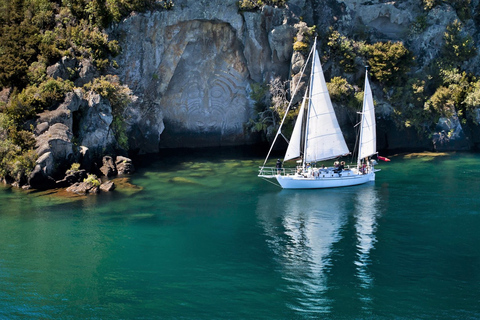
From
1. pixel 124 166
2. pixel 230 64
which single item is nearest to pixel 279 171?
pixel 124 166

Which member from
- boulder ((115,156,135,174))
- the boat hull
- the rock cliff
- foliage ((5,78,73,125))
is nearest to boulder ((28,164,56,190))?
foliage ((5,78,73,125))

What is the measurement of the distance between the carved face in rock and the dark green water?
17185mm

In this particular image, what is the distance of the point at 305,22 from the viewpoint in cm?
5869

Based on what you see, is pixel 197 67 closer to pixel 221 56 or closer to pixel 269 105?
pixel 221 56

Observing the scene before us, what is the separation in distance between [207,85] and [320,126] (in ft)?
69.2

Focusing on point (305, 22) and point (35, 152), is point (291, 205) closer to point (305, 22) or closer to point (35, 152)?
point (35, 152)

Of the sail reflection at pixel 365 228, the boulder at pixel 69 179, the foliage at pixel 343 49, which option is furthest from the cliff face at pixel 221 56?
the sail reflection at pixel 365 228

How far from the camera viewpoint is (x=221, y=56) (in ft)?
195

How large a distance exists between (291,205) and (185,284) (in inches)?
605

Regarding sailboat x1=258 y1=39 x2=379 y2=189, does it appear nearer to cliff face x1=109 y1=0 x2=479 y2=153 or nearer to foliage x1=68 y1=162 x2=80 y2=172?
cliff face x1=109 y1=0 x2=479 y2=153

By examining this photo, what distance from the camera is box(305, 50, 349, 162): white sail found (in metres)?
43.2

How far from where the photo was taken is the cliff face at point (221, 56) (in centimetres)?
5559

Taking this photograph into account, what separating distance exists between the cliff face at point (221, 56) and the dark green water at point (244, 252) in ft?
48.7

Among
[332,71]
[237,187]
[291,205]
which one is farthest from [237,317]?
[332,71]
